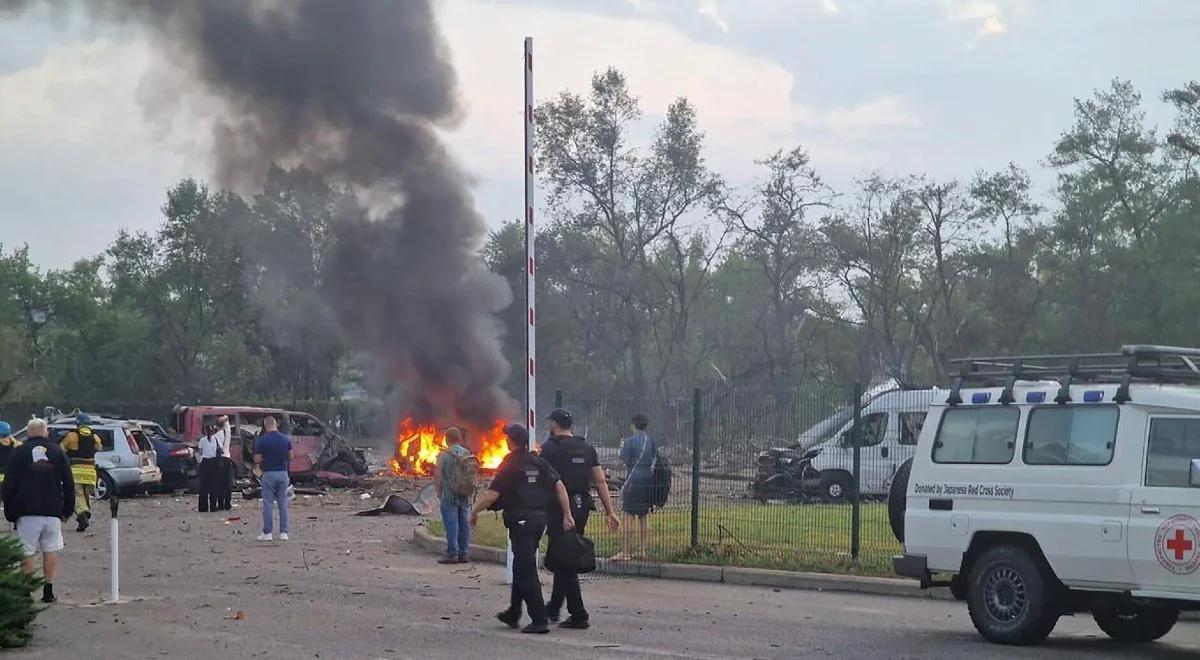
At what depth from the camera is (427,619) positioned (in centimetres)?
1210

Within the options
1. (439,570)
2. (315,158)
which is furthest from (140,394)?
(439,570)

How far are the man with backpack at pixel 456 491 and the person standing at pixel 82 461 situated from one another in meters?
5.02

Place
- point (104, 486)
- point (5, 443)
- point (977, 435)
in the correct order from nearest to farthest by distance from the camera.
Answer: point (977, 435)
point (5, 443)
point (104, 486)

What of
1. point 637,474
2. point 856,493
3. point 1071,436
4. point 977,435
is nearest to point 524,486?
point 977,435

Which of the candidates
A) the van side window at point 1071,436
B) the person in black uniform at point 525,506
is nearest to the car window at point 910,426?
the van side window at point 1071,436

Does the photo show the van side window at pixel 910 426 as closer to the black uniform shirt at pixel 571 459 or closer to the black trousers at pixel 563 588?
the black uniform shirt at pixel 571 459

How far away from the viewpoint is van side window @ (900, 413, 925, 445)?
1709 centimetres

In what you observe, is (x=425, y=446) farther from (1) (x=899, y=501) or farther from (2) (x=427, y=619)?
(1) (x=899, y=501)

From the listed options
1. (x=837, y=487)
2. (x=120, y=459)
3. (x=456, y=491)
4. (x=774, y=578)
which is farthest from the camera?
(x=120, y=459)

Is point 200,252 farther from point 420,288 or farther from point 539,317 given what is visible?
point 420,288

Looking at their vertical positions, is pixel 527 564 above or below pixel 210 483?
above

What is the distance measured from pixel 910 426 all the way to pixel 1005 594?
22.4 feet

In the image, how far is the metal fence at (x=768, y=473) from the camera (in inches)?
629

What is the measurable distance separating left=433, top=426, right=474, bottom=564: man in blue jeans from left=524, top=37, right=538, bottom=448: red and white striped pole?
95.0 inches
